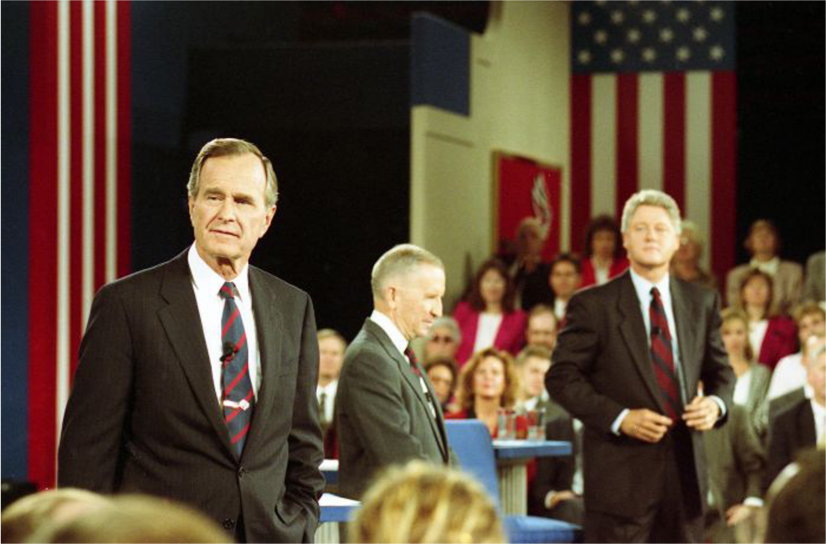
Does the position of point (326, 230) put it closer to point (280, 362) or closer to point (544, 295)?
point (544, 295)

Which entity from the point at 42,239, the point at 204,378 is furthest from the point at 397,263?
the point at 42,239

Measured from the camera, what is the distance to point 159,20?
8.05 m

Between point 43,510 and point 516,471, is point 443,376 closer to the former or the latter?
point 516,471

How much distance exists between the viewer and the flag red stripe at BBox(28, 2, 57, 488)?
7.05m

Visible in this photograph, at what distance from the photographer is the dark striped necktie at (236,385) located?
8.75ft

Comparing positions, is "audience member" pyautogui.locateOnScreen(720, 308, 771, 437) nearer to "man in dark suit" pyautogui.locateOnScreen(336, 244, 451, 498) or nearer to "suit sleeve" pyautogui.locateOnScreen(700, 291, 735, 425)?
"suit sleeve" pyautogui.locateOnScreen(700, 291, 735, 425)

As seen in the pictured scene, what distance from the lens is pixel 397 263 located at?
386 cm

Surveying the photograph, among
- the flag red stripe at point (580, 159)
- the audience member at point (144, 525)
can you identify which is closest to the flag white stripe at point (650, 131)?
the flag red stripe at point (580, 159)

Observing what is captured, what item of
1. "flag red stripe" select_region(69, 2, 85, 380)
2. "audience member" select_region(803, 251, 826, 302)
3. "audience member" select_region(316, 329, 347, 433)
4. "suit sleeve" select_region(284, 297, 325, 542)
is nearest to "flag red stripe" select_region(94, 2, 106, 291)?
"flag red stripe" select_region(69, 2, 85, 380)

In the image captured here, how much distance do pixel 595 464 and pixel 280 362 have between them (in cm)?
196

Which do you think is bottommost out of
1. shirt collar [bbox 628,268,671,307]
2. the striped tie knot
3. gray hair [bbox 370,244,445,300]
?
shirt collar [bbox 628,268,671,307]

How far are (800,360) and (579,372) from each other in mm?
3066

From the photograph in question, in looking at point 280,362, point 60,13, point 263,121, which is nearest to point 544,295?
point 263,121

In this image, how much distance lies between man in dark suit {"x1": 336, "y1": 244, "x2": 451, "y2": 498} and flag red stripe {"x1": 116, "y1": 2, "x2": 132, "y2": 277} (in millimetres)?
4082
